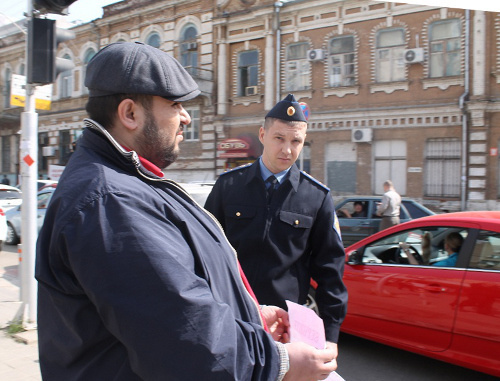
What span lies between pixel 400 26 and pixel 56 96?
21.1 meters

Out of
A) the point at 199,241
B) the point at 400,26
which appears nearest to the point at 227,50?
the point at 400,26

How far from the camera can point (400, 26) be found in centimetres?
1770

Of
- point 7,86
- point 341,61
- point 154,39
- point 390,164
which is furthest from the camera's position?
point 7,86

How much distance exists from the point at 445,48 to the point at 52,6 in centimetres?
1521

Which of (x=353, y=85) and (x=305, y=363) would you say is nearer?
(x=305, y=363)

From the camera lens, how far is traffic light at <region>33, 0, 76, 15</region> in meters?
5.00

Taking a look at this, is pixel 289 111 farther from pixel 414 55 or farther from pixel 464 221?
pixel 414 55

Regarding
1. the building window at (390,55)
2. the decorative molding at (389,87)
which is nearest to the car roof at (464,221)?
the decorative molding at (389,87)

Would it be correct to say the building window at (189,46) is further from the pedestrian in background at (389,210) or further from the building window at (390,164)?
the pedestrian in background at (389,210)

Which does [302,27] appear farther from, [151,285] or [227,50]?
[151,285]

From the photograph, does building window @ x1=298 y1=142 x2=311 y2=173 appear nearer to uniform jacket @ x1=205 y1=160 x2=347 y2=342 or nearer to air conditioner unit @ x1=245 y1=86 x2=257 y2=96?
air conditioner unit @ x1=245 y1=86 x2=257 y2=96

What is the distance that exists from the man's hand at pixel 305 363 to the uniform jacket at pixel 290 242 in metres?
0.98

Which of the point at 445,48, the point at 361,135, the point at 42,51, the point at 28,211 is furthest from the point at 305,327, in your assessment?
the point at 445,48

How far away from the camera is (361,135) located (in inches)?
720
